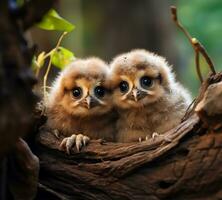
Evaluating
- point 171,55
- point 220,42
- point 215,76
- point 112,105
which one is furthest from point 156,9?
point 215,76

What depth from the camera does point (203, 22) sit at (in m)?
6.87

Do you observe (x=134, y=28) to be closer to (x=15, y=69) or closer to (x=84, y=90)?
(x=84, y=90)

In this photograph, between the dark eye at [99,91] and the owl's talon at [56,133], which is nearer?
the owl's talon at [56,133]

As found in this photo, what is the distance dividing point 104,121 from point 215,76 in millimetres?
900

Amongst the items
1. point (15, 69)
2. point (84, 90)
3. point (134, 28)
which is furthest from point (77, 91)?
point (134, 28)

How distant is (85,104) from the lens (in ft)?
11.3

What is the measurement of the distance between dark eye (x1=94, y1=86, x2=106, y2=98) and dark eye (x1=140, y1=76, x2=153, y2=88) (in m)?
0.22

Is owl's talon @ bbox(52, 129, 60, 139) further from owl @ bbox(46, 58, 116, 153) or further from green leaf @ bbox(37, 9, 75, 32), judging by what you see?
green leaf @ bbox(37, 9, 75, 32)

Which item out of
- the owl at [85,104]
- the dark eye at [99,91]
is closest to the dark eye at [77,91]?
the owl at [85,104]

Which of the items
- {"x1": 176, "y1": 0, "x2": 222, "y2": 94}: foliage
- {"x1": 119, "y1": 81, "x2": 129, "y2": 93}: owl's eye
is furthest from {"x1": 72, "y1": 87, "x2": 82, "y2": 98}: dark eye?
{"x1": 176, "y1": 0, "x2": 222, "y2": 94}: foliage

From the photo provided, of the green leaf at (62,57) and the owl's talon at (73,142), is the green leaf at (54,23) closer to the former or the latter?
the green leaf at (62,57)

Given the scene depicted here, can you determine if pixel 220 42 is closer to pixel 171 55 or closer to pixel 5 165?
pixel 171 55

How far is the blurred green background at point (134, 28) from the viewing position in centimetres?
627

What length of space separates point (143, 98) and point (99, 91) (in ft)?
0.80
